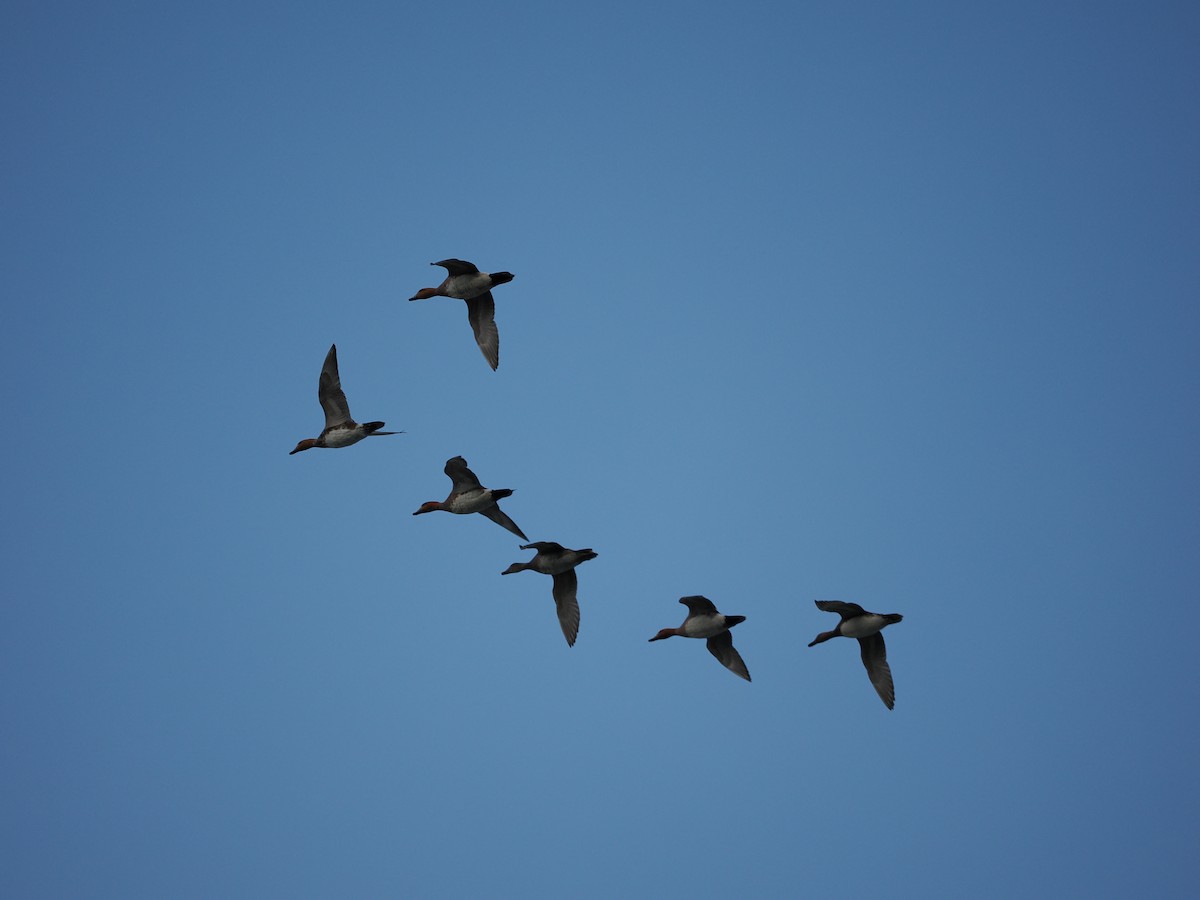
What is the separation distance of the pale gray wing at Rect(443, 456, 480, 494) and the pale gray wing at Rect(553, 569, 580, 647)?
181 inches

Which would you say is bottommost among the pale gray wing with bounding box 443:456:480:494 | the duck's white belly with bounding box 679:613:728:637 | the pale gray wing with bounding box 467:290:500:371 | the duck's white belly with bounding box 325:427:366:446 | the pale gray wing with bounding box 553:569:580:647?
the duck's white belly with bounding box 679:613:728:637

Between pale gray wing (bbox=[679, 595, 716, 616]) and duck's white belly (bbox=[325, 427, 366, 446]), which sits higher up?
duck's white belly (bbox=[325, 427, 366, 446])

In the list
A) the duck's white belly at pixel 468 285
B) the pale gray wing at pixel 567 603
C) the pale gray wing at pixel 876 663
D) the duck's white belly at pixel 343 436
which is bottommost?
the pale gray wing at pixel 876 663

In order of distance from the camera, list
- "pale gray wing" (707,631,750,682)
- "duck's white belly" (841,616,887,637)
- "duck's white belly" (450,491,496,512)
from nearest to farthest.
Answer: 1. "duck's white belly" (841,616,887,637)
2. "duck's white belly" (450,491,496,512)
3. "pale gray wing" (707,631,750,682)

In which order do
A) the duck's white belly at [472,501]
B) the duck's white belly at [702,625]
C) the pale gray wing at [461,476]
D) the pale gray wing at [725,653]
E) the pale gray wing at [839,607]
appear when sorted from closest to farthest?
the pale gray wing at [839,607]
the pale gray wing at [461,476]
the duck's white belly at [472,501]
the duck's white belly at [702,625]
the pale gray wing at [725,653]

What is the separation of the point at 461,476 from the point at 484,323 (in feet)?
18.1

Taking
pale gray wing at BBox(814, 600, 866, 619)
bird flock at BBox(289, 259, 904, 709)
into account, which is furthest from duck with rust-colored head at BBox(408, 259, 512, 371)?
pale gray wing at BBox(814, 600, 866, 619)

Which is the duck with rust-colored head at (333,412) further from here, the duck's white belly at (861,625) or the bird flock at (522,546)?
the duck's white belly at (861,625)

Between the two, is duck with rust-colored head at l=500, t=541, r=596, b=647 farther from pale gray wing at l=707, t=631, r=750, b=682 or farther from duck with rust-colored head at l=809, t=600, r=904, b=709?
duck with rust-colored head at l=809, t=600, r=904, b=709

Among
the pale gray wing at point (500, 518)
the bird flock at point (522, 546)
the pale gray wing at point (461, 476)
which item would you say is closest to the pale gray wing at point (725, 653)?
the bird flock at point (522, 546)

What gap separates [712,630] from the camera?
45062 mm

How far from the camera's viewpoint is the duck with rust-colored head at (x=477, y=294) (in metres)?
44.3

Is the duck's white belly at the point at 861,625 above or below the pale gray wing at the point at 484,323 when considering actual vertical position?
below

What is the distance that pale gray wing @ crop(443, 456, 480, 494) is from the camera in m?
44.2
